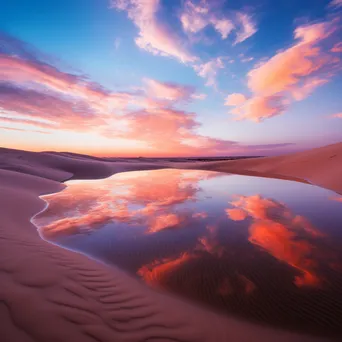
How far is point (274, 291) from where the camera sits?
2332mm

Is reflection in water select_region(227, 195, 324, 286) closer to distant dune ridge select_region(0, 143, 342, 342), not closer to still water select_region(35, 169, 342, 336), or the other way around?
still water select_region(35, 169, 342, 336)

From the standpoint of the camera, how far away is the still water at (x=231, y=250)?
2.16m

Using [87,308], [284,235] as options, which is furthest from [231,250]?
[87,308]

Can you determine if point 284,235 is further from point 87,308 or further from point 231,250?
point 87,308

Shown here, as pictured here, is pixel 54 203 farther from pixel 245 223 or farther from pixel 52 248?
pixel 245 223

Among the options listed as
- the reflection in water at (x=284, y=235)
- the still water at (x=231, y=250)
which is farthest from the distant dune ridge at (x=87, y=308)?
the reflection in water at (x=284, y=235)

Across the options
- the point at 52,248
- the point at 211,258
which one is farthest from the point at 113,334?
the point at 52,248

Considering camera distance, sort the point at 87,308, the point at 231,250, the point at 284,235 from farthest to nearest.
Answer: the point at 284,235 < the point at 231,250 < the point at 87,308

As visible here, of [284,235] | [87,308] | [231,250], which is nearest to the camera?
[87,308]

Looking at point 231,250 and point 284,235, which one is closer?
point 231,250

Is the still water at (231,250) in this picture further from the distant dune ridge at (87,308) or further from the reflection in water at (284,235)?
the distant dune ridge at (87,308)

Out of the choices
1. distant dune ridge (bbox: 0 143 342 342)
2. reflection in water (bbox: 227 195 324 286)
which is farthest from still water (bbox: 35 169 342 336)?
distant dune ridge (bbox: 0 143 342 342)

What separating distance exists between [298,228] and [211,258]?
7.72 feet

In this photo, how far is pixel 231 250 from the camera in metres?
3.29
